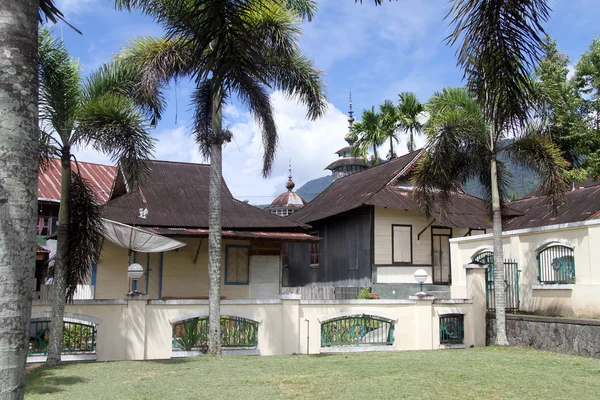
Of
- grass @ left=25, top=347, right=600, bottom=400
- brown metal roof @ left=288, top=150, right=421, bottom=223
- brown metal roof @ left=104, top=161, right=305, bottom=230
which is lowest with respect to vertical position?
grass @ left=25, top=347, right=600, bottom=400

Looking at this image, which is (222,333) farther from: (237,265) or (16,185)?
(16,185)

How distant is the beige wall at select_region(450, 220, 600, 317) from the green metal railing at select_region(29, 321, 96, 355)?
10.1 m

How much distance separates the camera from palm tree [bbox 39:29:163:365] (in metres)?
11.2

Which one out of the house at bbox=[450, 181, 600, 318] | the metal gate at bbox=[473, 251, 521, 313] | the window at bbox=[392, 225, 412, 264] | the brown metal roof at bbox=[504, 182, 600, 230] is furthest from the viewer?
the brown metal roof at bbox=[504, 182, 600, 230]

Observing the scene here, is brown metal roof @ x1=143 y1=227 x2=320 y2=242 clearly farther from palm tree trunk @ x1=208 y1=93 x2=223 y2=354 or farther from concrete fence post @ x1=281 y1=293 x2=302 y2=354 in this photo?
concrete fence post @ x1=281 y1=293 x2=302 y2=354

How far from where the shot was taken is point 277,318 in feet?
44.5

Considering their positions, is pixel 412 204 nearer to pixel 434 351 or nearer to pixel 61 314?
pixel 434 351

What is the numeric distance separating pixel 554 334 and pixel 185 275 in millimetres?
11079

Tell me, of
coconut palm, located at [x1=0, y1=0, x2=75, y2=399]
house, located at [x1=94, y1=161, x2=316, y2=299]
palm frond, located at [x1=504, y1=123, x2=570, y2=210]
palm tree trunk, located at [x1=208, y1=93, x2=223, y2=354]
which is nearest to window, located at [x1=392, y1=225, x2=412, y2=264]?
house, located at [x1=94, y1=161, x2=316, y2=299]

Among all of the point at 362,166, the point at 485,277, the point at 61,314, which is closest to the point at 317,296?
the point at 485,277

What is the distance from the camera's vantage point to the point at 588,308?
44.3 ft

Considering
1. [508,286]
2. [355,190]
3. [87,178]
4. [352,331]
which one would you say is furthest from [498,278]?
[87,178]

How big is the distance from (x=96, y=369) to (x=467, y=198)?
18.3 m

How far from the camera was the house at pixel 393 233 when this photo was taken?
2245cm
